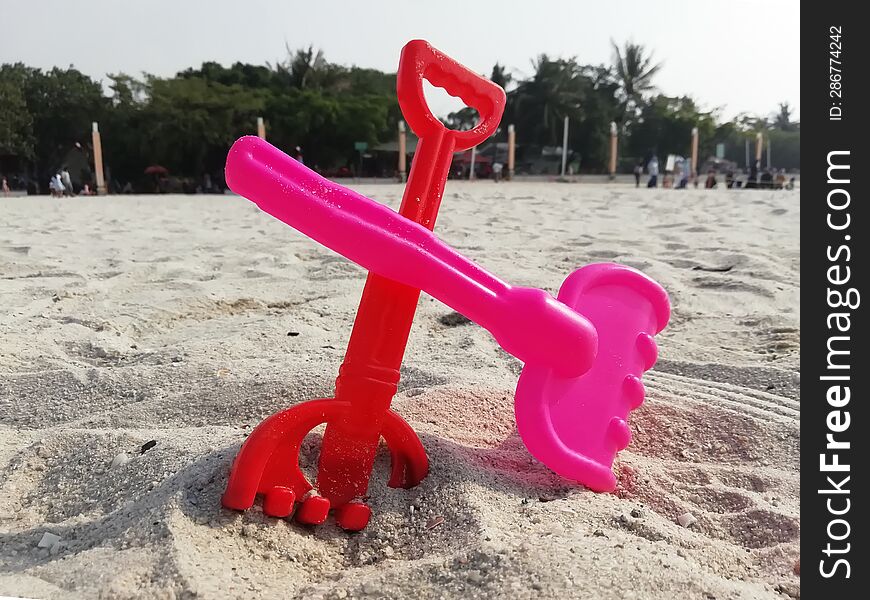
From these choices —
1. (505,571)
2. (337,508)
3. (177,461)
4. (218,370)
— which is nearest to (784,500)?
(505,571)

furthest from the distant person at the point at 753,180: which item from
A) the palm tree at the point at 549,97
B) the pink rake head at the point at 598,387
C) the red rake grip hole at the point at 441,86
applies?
the red rake grip hole at the point at 441,86

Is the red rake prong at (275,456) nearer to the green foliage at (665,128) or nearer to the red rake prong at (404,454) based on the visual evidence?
the red rake prong at (404,454)

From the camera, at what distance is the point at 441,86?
97cm

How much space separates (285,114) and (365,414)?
20338 millimetres

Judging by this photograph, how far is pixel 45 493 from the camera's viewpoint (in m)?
0.97

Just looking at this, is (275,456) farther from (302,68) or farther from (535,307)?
(302,68)

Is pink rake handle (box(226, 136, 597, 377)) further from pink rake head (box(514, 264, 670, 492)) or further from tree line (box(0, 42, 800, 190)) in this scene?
tree line (box(0, 42, 800, 190))

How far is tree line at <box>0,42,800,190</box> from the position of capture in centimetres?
1791

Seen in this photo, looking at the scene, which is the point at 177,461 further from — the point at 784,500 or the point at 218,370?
the point at 784,500

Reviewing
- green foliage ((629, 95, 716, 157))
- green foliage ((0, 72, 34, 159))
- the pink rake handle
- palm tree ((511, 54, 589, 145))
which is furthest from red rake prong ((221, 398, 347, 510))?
green foliage ((629, 95, 716, 157))

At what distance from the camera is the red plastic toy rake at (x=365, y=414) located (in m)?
0.84

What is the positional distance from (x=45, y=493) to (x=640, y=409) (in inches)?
37.8

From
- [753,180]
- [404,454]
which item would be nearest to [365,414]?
[404,454]

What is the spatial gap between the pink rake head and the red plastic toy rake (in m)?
0.17
